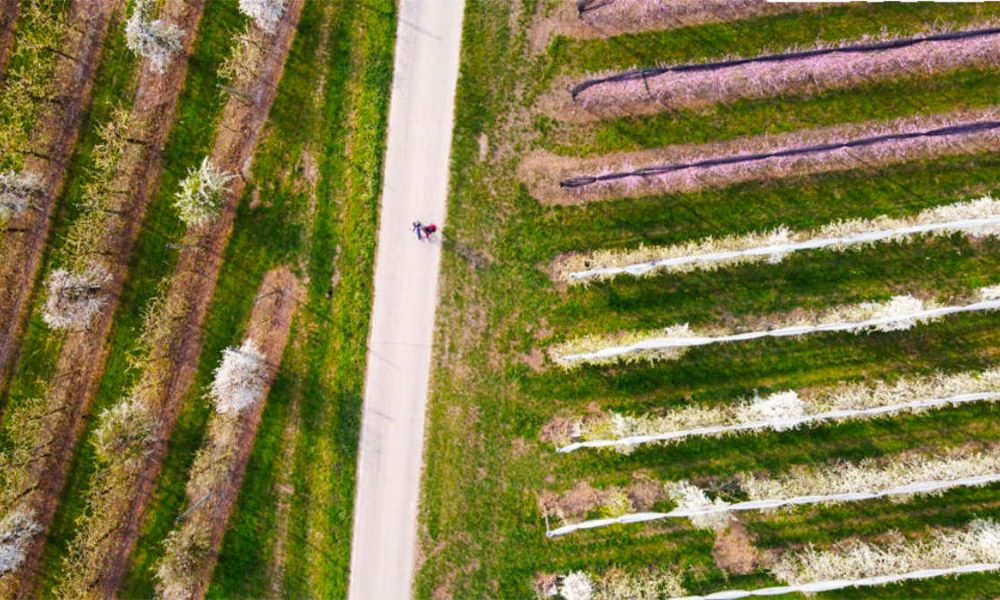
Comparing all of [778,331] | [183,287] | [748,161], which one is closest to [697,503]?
[778,331]

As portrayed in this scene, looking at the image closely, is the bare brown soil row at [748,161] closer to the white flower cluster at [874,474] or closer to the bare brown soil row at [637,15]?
the bare brown soil row at [637,15]

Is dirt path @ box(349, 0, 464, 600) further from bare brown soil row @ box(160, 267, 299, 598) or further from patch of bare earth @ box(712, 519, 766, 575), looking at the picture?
patch of bare earth @ box(712, 519, 766, 575)

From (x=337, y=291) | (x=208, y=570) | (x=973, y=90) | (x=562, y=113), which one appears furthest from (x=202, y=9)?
(x=973, y=90)

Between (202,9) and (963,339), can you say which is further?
(202,9)

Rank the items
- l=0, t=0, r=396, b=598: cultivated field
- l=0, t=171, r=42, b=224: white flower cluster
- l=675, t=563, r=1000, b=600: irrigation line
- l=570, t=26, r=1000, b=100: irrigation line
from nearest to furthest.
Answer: l=675, t=563, r=1000, b=600: irrigation line → l=570, t=26, r=1000, b=100: irrigation line → l=0, t=0, r=396, b=598: cultivated field → l=0, t=171, r=42, b=224: white flower cluster

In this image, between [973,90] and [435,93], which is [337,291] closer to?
[435,93]

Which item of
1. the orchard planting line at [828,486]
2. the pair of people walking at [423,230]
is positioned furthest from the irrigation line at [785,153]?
the orchard planting line at [828,486]

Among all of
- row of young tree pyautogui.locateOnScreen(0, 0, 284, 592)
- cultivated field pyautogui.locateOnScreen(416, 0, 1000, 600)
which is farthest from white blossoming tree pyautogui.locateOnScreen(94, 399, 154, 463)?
cultivated field pyautogui.locateOnScreen(416, 0, 1000, 600)
